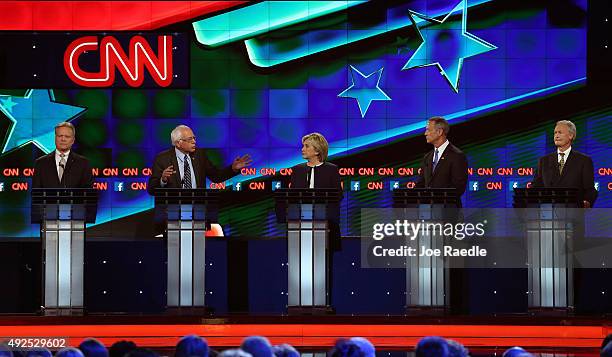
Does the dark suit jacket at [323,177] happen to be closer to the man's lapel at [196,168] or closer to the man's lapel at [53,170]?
the man's lapel at [196,168]

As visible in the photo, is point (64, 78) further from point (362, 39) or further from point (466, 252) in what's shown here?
point (466, 252)

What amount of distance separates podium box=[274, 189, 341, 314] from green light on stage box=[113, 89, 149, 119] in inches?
134

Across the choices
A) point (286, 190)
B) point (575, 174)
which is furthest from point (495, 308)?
point (286, 190)

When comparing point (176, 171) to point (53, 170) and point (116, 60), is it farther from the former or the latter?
point (116, 60)

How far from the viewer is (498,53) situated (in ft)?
40.4

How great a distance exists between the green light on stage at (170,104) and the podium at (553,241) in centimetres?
427

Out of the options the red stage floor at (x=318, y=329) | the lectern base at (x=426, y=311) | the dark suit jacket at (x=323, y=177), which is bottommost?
the red stage floor at (x=318, y=329)

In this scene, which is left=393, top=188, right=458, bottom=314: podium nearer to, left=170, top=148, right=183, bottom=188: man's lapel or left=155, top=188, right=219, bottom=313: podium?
left=155, top=188, right=219, bottom=313: podium

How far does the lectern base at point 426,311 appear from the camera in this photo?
30.5 feet

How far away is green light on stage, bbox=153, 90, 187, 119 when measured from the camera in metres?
12.3

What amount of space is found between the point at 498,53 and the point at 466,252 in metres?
3.64

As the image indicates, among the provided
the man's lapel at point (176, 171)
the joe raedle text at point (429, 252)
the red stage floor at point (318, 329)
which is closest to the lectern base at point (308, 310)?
the red stage floor at point (318, 329)

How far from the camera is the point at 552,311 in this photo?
30.3 ft

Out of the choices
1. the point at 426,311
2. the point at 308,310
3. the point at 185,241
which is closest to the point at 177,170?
the point at 185,241
